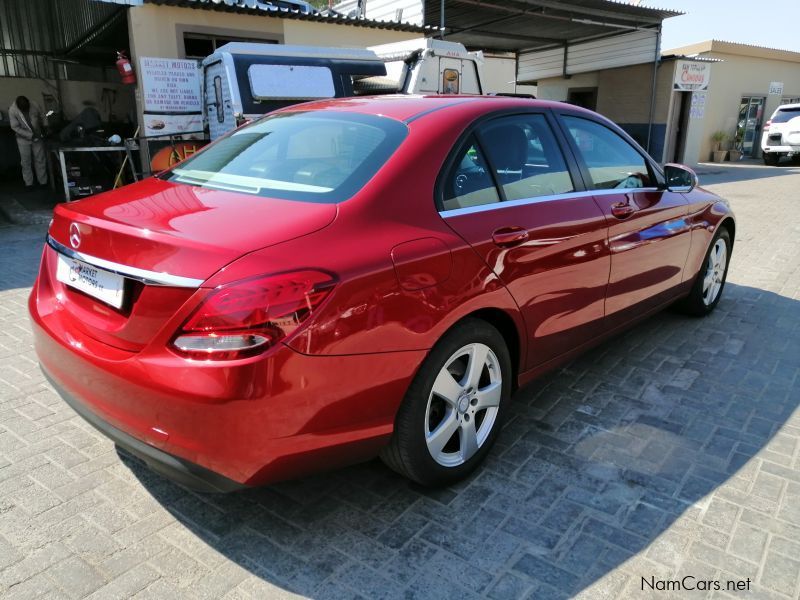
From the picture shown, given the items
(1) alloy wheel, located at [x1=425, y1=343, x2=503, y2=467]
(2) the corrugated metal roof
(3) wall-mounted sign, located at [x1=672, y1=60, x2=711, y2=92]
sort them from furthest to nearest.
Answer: (3) wall-mounted sign, located at [x1=672, y1=60, x2=711, y2=92] → (2) the corrugated metal roof → (1) alloy wheel, located at [x1=425, y1=343, x2=503, y2=467]

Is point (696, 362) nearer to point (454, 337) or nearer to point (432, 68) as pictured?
point (454, 337)

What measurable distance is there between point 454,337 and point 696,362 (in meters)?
2.44

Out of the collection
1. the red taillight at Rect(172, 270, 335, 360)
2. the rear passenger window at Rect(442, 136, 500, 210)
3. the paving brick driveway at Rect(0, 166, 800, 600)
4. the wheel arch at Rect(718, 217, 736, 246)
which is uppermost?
Result: the rear passenger window at Rect(442, 136, 500, 210)

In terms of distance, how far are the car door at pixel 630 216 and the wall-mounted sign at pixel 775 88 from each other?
76.3 ft

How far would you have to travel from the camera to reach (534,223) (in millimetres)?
2893

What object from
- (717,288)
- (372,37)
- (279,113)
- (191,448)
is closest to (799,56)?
(372,37)

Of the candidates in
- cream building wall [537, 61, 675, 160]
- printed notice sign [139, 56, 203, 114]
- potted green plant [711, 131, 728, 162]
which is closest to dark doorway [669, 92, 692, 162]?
cream building wall [537, 61, 675, 160]

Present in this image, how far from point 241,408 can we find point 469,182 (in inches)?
55.8

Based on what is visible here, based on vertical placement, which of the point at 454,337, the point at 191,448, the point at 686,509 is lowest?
the point at 686,509

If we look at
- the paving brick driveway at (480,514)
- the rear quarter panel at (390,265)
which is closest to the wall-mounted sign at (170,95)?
the paving brick driveway at (480,514)

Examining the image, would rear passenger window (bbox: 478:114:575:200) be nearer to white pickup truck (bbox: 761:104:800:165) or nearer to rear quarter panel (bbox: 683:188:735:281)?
rear quarter panel (bbox: 683:188:735:281)

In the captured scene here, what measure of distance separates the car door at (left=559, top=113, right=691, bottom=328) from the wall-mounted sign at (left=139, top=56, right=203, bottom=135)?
8.41 m

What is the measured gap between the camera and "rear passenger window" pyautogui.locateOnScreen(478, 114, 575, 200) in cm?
290

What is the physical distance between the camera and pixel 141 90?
10.2 meters
